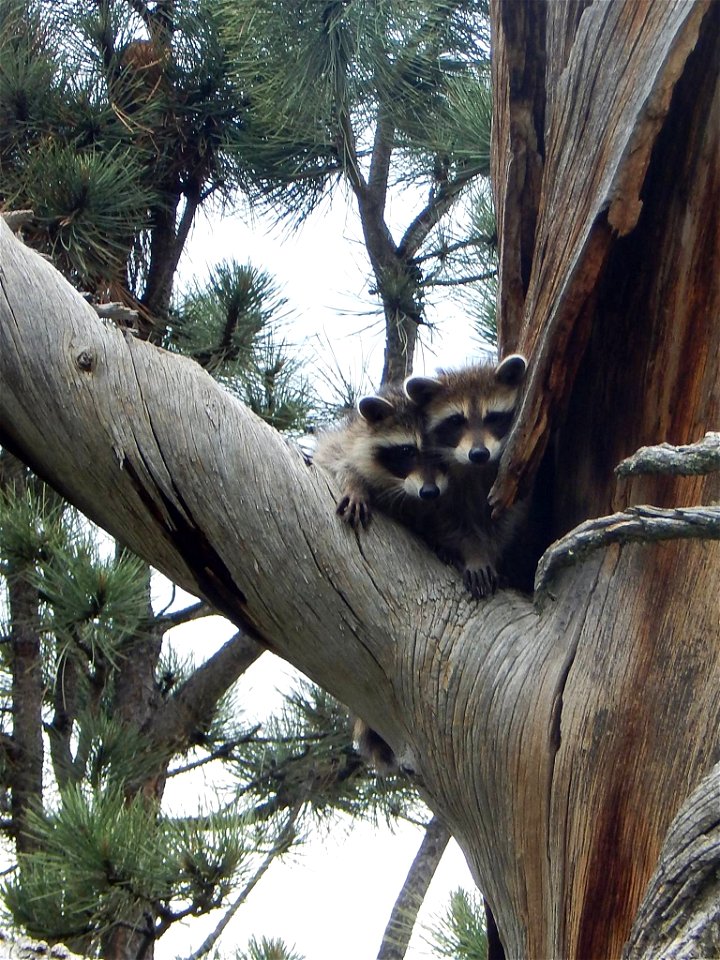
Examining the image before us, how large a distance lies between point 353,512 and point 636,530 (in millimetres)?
483

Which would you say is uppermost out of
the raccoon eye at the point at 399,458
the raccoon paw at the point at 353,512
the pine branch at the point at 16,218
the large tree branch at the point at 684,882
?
the raccoon eye at the point at 399,458

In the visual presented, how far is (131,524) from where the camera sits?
1.82 m

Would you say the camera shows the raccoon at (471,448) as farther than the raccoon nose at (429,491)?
No

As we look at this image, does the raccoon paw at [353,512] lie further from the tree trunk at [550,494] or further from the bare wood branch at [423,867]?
the bare wood branch at [423,867]

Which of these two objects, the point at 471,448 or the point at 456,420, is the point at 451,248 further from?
the point at 471,448

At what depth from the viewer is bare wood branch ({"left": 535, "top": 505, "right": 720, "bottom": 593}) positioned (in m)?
1.41

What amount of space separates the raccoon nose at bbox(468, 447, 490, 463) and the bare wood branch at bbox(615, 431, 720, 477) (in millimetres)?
867

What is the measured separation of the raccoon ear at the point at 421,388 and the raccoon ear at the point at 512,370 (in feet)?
0.92

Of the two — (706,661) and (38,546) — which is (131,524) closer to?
(706,661)

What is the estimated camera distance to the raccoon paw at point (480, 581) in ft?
5.76

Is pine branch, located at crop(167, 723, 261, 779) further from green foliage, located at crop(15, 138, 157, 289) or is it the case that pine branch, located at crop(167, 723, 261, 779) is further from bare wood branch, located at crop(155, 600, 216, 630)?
green foliage, located at crop(15, 138, 157, 289)

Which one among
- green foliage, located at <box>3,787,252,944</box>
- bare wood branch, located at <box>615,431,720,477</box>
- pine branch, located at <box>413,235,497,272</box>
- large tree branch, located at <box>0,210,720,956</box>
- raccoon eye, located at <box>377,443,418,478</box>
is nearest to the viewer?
bare wood branch, located at <box>615,431,720,477</box>

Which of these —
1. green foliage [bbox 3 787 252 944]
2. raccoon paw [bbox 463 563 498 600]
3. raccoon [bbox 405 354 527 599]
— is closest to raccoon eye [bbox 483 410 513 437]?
raccoon [bbox 405 354 527 599]

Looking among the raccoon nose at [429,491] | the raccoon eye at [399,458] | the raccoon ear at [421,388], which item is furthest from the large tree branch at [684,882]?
the raccoon ear at [421,388]
